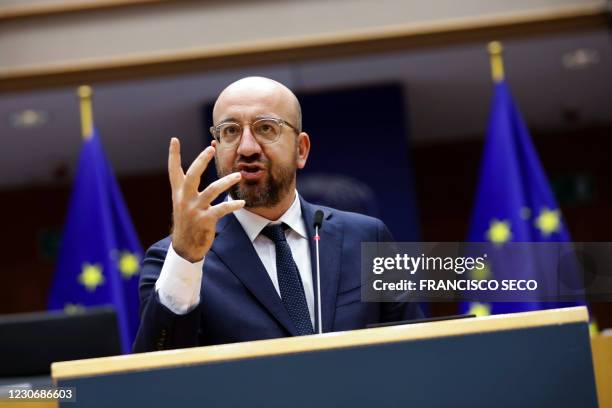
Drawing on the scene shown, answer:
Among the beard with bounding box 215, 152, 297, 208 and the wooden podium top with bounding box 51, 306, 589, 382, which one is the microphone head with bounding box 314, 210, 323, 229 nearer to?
the beard with bounding box 215, 152, 297, 208

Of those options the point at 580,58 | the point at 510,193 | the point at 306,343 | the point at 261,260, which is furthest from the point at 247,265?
the point at 580,58

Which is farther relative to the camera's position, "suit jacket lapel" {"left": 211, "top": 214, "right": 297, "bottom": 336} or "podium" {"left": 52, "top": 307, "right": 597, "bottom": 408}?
"suit jacket lapel" {"left": 211, "top": 214, "right": 297, "bottom": 336}

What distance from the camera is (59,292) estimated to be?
494cm

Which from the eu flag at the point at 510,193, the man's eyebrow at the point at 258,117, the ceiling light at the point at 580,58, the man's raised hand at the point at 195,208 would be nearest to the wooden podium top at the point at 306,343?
the man's raised hand at the point at 195,208

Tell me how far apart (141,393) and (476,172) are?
7305 mm

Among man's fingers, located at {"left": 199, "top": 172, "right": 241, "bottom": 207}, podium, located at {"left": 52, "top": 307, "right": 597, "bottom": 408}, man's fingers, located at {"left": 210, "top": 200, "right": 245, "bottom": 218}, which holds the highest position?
man's fingers, located at {"left": 199, "top": 172, "right": 241, "bottom": 207}

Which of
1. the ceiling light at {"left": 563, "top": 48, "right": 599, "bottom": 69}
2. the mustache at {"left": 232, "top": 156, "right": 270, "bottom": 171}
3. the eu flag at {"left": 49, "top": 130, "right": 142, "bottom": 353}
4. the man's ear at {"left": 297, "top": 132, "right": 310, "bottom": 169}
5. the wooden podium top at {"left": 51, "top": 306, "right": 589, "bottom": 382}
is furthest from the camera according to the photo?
the ceiling light at {"left": 563, "top": 48, "right": 599, "bottom": 69}

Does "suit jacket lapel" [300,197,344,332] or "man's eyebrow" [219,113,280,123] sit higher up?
"man's eyebrow" [219,113,280,123]

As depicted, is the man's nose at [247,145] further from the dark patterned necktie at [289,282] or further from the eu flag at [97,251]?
the eu flag at [97,251]

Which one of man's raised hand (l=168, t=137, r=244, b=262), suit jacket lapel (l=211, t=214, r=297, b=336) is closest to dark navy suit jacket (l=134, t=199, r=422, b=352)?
suit jacket lapel (l=211, t=214, r=297, b=336)

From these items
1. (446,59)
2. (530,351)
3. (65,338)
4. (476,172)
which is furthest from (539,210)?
(476,172)

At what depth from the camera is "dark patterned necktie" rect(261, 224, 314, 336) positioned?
2039 millimetres

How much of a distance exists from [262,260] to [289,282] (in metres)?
0.09

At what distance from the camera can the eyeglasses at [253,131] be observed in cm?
211
